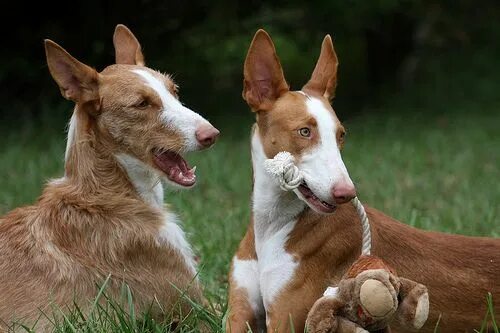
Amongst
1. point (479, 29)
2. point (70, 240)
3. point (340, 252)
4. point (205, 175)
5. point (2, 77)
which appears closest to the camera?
point (340, 252)

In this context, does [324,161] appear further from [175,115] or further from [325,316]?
[175,115]

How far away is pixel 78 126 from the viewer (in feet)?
16.0

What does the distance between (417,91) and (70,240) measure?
14336 mm

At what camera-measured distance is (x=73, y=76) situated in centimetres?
483

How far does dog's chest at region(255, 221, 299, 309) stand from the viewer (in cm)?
432

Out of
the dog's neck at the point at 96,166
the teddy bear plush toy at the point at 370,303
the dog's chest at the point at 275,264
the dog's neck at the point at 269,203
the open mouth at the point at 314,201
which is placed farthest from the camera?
the dog's neck at the point at 96,166

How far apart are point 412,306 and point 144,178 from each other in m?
1.68

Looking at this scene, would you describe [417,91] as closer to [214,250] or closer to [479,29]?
[479,29]

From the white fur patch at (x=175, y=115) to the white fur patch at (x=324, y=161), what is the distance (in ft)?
2.23

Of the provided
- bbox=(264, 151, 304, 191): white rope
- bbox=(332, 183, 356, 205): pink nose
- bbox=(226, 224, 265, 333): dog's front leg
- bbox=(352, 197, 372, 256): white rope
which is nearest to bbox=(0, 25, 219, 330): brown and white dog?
bbox=(226, 224, 265, 333): dog's front leg

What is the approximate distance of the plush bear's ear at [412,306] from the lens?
147 inches

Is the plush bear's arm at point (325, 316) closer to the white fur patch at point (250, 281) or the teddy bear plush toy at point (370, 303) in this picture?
the teddy bear plush toy at point (370, 303)

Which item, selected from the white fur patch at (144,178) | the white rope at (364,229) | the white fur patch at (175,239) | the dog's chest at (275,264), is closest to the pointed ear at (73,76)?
the white fur patch at (144,178)

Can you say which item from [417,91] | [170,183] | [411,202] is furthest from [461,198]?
[417,91]
